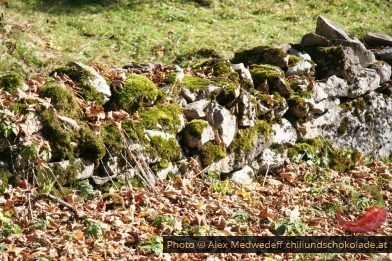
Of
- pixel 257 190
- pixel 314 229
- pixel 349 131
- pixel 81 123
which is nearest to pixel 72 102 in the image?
pixel 81 123

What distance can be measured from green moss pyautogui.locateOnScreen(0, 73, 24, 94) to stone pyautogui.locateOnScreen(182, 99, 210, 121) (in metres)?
2.05

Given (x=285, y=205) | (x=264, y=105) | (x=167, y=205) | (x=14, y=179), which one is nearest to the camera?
(x=14, y=179)

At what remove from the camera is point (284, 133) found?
7684 millimetres

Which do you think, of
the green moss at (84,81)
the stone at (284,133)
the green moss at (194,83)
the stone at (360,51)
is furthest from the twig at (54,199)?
the stone at (360,51)

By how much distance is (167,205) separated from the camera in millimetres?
5852

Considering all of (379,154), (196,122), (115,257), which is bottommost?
(379,154)

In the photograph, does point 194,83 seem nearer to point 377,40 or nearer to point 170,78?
point 170,78

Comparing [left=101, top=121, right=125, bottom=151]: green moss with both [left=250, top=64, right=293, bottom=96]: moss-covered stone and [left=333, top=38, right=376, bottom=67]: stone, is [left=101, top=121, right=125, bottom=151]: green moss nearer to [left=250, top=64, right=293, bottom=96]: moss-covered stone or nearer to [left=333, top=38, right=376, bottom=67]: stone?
[left=250, top=64, right=293, bottom=96]: moss-covered stone

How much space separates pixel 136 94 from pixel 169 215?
1.64 meters

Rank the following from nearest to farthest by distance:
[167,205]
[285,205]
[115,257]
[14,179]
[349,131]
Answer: [115,257] → [14,179] → [167,205] → [285,205] → [349,131]

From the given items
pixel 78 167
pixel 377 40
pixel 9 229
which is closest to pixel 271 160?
pixel 78 167

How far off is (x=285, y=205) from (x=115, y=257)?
2482 mm

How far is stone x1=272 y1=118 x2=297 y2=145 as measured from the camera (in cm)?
755

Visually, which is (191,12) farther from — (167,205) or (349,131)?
(167,205)
